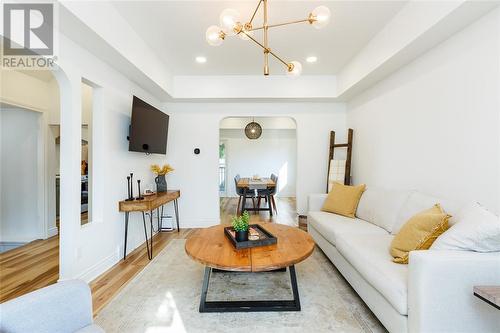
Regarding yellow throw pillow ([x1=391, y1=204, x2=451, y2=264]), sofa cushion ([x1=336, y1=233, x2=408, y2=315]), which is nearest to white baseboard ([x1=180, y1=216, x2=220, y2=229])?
sofa cushion ([x1=336, y1=233, x2=408, y2=315])

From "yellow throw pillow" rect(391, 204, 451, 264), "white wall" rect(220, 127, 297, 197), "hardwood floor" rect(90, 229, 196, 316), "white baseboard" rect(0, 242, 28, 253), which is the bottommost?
"white baseboard" rect(0, 242, 28, 253)

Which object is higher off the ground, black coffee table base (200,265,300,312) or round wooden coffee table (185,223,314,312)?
round wooden coffee table (185,223,314,312)

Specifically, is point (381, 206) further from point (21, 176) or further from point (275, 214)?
point (21, 176)

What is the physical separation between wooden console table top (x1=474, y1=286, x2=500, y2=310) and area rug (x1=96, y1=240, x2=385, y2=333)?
0.83 meters

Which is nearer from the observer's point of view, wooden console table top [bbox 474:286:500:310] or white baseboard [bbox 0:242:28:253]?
wooden console table top [bbox 474:286:500:310]

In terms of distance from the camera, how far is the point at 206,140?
185 inches

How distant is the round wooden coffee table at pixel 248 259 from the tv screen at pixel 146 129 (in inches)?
63.2

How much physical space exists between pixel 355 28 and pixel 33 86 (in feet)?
14.5

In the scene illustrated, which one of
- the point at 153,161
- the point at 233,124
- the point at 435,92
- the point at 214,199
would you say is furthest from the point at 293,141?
the point at 435,92

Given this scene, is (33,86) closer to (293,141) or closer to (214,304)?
(214,304)

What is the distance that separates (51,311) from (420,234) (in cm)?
221

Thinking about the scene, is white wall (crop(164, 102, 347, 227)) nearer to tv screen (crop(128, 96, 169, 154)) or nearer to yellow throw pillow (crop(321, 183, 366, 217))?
tv screen (crop(128, 96, 169, 154))

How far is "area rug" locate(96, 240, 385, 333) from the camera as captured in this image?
1833 mm

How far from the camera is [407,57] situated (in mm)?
→ 2662
